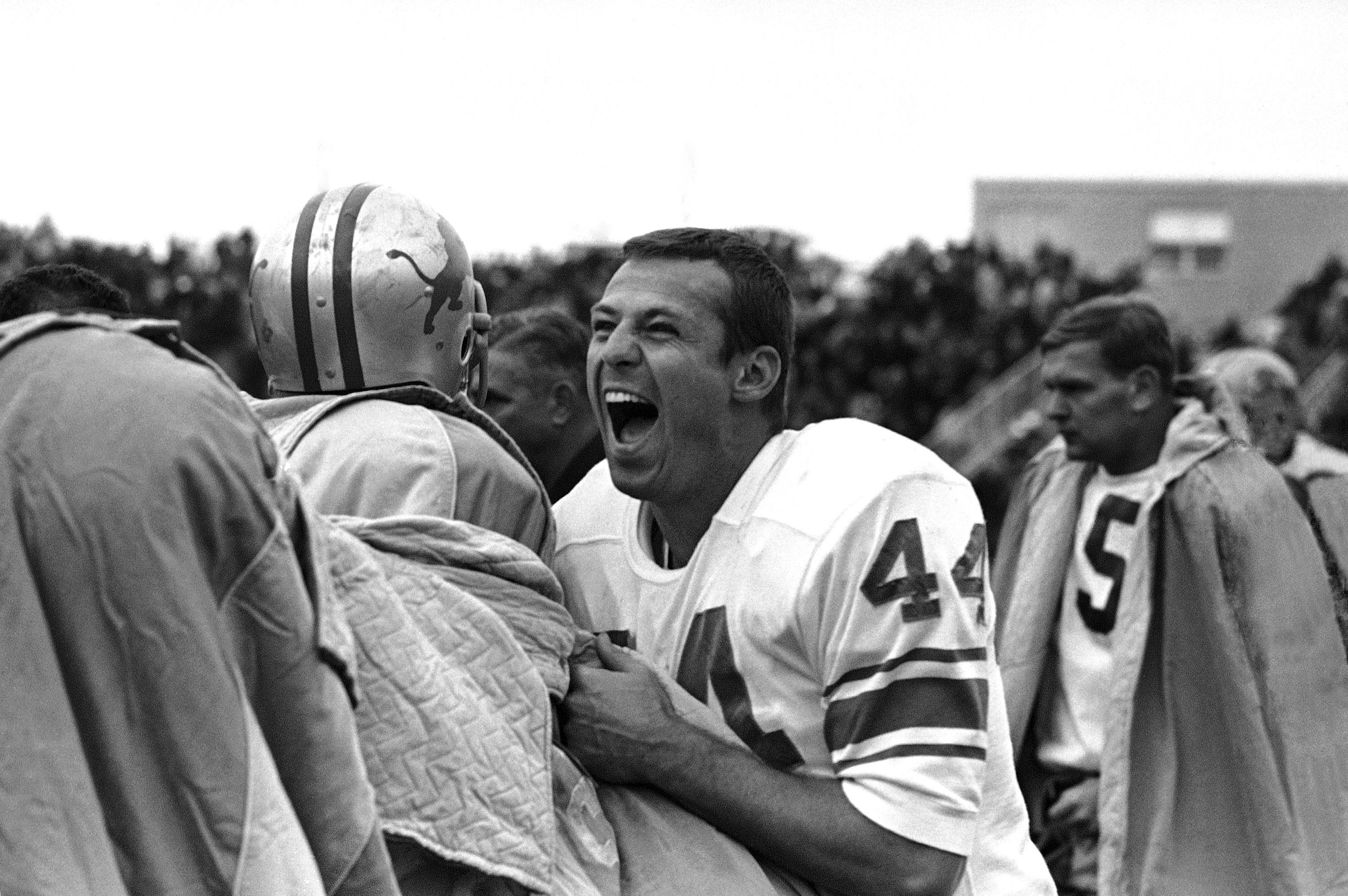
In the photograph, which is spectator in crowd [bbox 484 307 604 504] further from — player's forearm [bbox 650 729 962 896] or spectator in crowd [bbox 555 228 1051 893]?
player's forearm [bbox 650 729 962 896]

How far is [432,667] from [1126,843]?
13.0ft

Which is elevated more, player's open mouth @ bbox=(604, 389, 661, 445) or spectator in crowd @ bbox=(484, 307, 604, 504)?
player's open mouth @ bbox=(604, 389, 661, 445)

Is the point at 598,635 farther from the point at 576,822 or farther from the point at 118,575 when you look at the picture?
the point at 118,575

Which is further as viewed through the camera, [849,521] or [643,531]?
[643,531]

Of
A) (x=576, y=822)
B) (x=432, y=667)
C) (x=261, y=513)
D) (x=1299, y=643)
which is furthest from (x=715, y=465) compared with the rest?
(x=1299, y=643)

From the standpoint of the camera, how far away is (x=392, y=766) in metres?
2.14

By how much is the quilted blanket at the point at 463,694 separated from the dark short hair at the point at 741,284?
2.43ft

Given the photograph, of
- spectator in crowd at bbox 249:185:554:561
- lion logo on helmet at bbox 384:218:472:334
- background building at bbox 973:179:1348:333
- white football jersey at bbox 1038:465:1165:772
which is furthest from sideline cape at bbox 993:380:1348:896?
background building at bbox 973:179:1348:333

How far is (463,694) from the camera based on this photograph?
7.27 ft

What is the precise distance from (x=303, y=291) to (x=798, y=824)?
106 cm

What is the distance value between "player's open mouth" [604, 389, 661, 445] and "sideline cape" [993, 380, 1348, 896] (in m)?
2.98

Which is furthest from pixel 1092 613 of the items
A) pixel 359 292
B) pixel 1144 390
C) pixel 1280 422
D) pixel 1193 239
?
pixel 1193 239

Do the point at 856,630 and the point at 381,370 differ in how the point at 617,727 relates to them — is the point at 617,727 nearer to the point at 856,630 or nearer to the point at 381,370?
the point at 856,630

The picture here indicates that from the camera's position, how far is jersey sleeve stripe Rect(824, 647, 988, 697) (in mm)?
2674
